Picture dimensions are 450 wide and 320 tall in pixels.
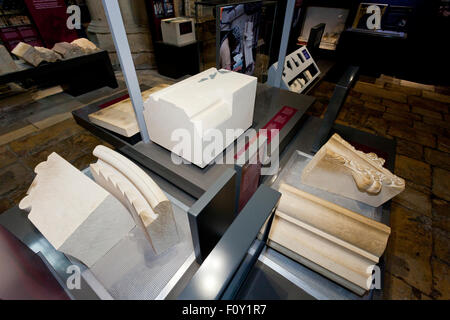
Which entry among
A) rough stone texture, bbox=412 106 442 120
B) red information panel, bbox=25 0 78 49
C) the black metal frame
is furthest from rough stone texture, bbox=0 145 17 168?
rough stone texture, bbox=412 106 442 120

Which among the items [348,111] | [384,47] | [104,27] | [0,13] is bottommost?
[348,111]

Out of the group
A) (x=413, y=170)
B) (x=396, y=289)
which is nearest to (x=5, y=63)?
(x=396, y=289)

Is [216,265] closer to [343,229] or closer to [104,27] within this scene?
[343,229]

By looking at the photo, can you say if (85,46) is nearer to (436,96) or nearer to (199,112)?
(199,112)

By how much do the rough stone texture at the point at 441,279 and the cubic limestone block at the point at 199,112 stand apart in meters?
1.77

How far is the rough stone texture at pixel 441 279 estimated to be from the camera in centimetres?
146

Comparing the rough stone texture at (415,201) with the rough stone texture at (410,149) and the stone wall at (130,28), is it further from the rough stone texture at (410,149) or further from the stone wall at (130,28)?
the stone wall at (130,28)

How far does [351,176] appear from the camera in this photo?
1168mm

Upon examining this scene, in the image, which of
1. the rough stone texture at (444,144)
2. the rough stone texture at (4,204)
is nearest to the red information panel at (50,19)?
the rough stone texture at (4,204)

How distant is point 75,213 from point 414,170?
3.16m

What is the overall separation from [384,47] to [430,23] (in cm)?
73

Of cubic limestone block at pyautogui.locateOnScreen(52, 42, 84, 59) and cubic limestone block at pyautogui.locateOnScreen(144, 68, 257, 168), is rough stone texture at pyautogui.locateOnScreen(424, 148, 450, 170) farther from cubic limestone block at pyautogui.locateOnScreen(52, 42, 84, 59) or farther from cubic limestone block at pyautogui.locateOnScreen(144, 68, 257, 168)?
cubic limestone block at pyautogui.locateOnScreen(52, 42, 84, 59)

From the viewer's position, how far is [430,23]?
401 cm

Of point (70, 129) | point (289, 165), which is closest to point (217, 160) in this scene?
point (289, 165)
